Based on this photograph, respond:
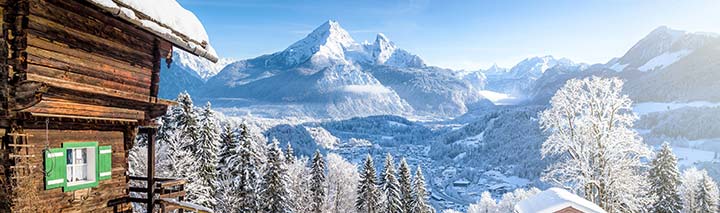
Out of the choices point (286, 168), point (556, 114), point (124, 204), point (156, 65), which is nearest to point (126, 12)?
point (156, 65)

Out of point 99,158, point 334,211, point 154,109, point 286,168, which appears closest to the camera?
point 99,158

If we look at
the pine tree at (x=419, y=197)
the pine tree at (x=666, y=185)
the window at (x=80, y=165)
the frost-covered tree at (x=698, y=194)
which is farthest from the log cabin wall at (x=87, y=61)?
the frost-covered tree at (x=698, y=194)

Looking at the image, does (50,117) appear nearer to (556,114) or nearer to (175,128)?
(556,114)

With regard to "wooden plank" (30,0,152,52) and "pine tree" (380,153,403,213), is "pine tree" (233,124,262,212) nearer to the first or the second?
"pine tree" (380,153,403,213)

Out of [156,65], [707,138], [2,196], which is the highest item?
[156,65]

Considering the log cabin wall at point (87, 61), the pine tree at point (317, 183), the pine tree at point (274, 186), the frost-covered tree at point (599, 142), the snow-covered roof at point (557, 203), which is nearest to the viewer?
the log cabin wall at point (87, 61)

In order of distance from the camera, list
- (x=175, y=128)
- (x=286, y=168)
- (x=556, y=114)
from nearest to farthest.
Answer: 1. (x=556, y=114)
2. (x=175, y=128)
3. (x=286, y=168)

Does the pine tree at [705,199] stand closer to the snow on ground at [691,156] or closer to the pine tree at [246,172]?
the pine tree at [246,172]

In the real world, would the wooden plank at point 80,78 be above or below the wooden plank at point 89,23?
below
